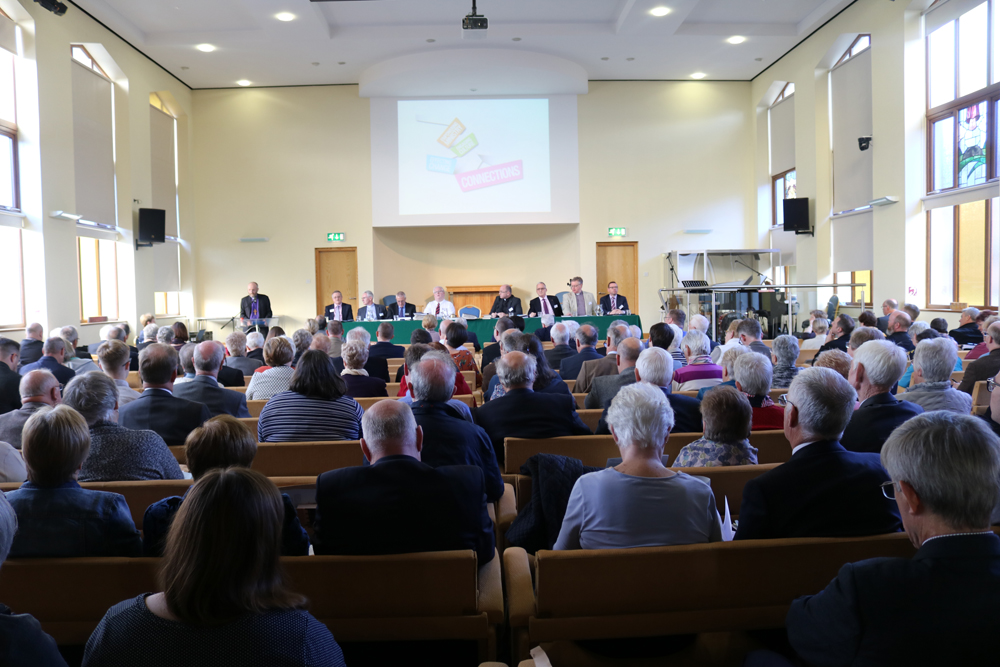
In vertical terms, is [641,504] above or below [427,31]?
below

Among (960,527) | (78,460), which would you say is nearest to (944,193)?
(960,527)

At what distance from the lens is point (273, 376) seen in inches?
173

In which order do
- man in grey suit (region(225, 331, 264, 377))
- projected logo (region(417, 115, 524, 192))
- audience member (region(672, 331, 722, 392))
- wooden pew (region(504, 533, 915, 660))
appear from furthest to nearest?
projected logo (region(417, 115, 524, 192))
man in grey suit (region(225, 331, 264, 377))
audience member (region(672, 331, 722, 392))
wooden pew (region(504, 533, 915, 660))

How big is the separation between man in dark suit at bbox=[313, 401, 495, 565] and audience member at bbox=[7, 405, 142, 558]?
54 centimetres

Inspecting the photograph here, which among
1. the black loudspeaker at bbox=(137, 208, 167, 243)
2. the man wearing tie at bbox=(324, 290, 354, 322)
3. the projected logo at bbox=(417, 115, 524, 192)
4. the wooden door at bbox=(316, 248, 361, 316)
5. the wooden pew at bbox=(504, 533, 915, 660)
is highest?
the projected logo at bbox=(417, 115, 524, 192)

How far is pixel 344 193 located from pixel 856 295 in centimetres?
957

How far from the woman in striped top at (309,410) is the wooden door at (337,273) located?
10.5m

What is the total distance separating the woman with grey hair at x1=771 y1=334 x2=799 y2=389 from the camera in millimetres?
4641

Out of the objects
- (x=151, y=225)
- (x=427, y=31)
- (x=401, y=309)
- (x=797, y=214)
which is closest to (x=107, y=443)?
(x=401, y=309)

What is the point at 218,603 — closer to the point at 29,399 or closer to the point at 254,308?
the point at 29,399

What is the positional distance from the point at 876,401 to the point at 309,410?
2.53 metres

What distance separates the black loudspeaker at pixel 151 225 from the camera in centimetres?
1140

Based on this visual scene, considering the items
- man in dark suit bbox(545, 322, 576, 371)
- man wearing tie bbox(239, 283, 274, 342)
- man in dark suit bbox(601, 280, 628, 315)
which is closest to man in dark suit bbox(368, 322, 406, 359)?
man in dark suit bbox(545, 322, 576, 371)

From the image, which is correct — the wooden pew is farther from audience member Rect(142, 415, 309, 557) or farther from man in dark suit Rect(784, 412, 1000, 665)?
audience member Rect(142, 415, 309, 557)
